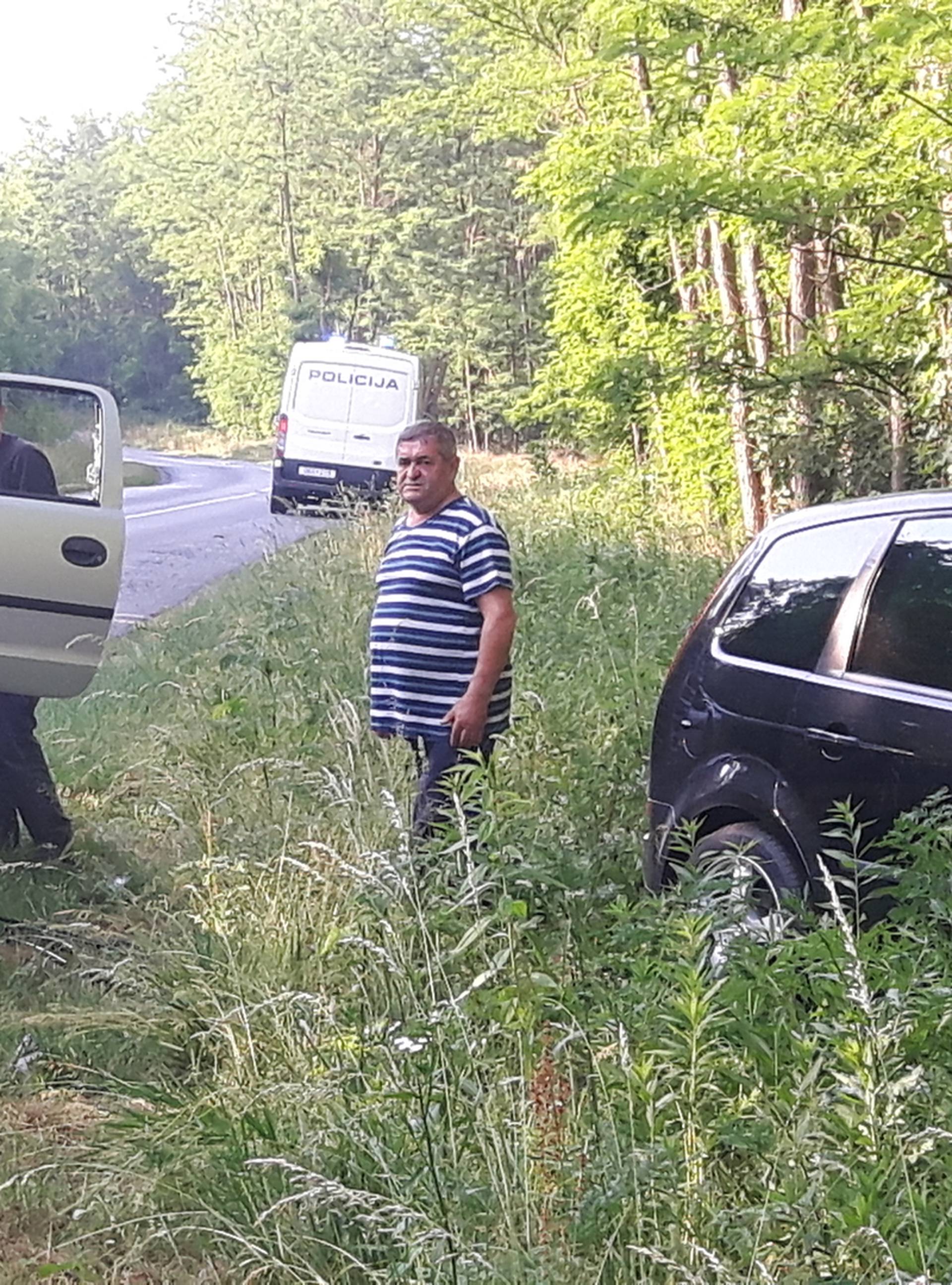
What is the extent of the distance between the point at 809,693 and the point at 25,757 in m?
3.22

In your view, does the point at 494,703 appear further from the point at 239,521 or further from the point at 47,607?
the point at 239,521

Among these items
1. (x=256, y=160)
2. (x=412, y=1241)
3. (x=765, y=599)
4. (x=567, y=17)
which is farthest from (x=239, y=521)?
(x=256, y=160)

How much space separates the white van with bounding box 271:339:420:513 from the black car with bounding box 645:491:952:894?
63.9 ft

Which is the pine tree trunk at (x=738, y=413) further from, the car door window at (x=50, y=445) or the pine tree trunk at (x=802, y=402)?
the car door window at (x=50, y=445)

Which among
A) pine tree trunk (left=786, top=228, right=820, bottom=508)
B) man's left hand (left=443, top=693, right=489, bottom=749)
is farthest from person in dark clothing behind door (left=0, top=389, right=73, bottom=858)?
pine tree trunk (left=786, top=228, right=820, bottom=508)

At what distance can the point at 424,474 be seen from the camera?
477 cm

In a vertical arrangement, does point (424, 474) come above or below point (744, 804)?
above

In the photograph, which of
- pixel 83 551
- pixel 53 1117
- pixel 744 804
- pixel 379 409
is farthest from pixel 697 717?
pixel 379 409

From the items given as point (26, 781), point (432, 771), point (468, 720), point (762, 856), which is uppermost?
point (468, 720)

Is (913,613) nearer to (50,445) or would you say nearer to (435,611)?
(435,611)

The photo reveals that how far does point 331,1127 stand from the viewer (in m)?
2.97

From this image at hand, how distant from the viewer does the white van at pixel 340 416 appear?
78.8ft

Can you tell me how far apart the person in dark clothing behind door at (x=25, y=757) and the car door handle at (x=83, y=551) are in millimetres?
214

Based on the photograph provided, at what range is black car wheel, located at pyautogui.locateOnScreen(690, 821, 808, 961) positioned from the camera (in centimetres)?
309
